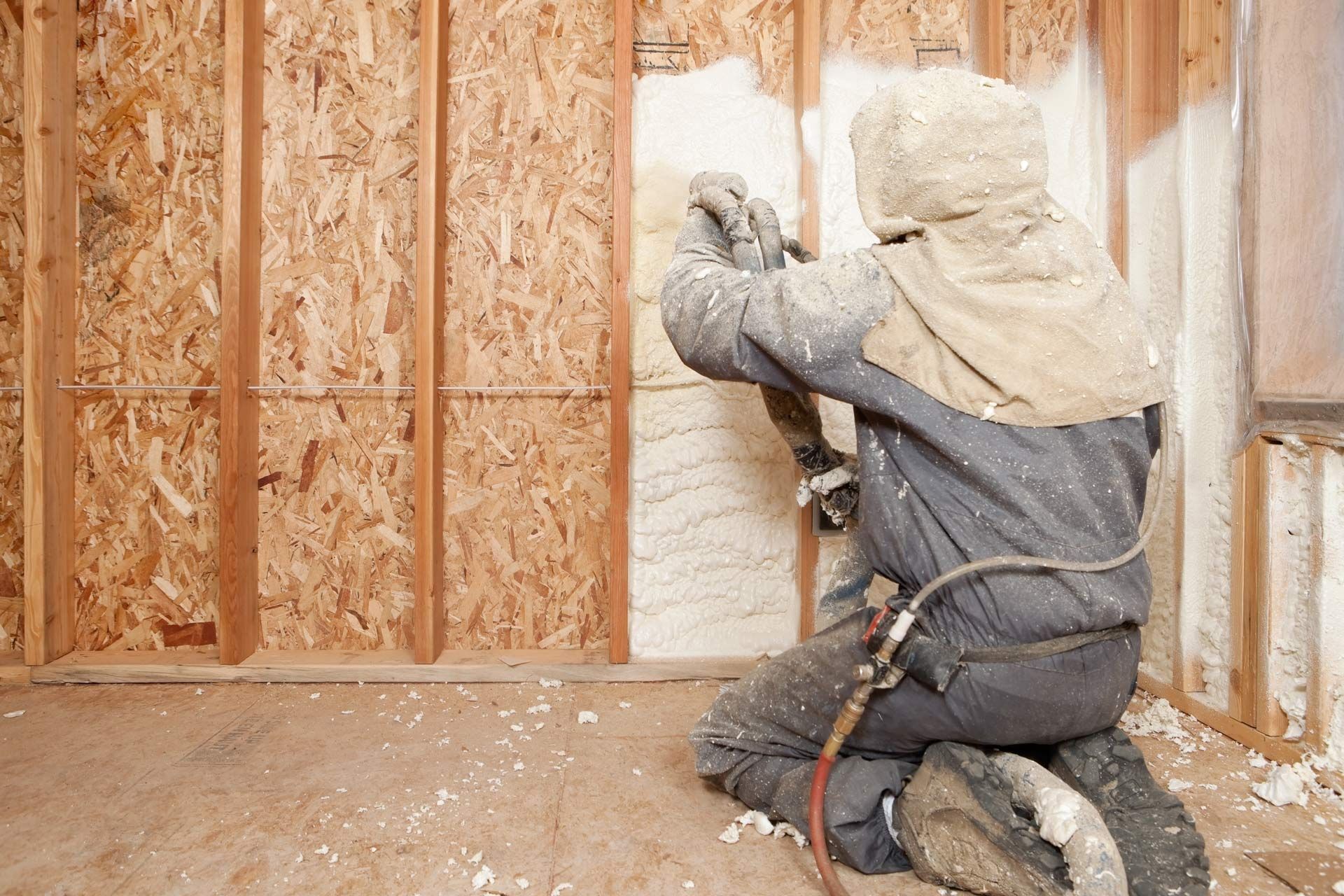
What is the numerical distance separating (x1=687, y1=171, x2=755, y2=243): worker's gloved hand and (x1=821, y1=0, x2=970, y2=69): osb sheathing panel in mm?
877

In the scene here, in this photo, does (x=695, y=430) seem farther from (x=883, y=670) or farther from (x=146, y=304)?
(x=146, y=304)

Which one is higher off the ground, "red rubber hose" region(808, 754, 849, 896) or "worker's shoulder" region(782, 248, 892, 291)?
"worker's shoulder" region(782, 248, 892, 291)

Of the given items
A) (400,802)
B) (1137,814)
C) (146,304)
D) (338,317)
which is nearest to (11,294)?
(146,304)

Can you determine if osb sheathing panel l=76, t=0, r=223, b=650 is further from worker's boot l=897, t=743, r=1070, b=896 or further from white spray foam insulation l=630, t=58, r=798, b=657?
worker's boot l=897, t=743, r=1070, b=896

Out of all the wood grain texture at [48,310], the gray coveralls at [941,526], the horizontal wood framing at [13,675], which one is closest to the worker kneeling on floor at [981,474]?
the gray coveralls at [941,526]

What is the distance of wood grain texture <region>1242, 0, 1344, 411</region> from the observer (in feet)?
5.43

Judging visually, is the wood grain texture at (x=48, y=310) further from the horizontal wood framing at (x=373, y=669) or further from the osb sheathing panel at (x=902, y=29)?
the osb sheathing panel at (x=902, y=29)

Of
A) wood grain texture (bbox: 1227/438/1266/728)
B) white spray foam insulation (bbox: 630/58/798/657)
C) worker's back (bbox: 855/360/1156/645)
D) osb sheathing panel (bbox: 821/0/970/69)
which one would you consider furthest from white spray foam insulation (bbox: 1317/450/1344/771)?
osb sheathing panel (bbox: 821/0/970/69)

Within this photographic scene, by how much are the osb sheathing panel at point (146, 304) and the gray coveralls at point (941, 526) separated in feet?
5.47

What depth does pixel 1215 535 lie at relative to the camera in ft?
6.12

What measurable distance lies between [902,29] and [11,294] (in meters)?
2.67

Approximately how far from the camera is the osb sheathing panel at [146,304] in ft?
7.51

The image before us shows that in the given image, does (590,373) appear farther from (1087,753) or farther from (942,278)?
(1087,753)

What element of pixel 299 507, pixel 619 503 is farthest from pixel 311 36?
pixel 619 503
